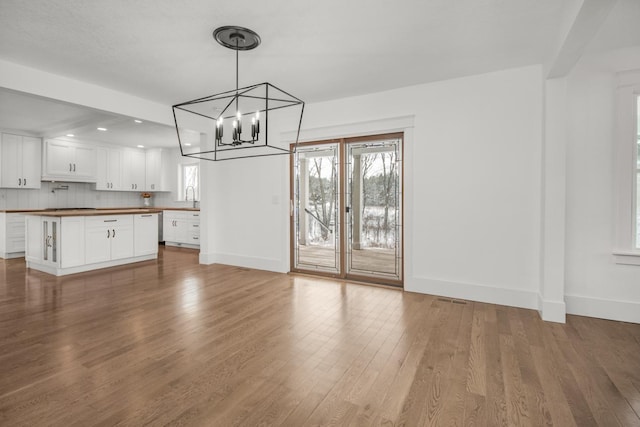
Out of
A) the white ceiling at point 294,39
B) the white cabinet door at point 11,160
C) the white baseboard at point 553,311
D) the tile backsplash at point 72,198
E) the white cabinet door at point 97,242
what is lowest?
the white baseboard at point 553,311

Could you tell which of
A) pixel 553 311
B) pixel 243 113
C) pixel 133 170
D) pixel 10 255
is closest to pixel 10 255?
pixel 10 255

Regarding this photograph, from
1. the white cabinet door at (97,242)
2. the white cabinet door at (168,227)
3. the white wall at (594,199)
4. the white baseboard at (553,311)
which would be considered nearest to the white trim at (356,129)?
the white wall at (594,199)

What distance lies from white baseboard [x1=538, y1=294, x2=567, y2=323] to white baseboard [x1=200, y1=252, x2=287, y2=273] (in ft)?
10.9

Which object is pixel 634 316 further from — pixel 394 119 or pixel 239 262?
pixel 239 262

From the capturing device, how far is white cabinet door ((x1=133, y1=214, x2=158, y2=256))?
5762 millimetres

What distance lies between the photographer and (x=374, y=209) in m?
4.44

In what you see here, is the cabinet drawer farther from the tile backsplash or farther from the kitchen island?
the tile backsplash

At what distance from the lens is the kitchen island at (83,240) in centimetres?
479

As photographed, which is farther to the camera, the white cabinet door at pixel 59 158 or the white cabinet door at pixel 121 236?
the white cabinet door at pixel 59 158

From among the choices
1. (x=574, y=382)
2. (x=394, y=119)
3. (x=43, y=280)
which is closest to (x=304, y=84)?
(x=394, y=119)

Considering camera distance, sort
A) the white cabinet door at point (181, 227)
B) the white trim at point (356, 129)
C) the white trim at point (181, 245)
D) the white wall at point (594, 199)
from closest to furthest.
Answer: the white wall at point (594, 199) < the white trim at point (356, 129) < the white cabinet door at point (181, 227) < the white trim at point (181, 245)

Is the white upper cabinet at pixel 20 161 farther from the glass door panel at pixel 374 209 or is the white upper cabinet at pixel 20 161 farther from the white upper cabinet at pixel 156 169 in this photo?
the glass door panel at pixel 374 209

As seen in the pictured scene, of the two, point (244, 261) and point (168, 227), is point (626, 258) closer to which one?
point (244, 261)

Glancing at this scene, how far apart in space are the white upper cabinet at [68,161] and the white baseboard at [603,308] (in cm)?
914
